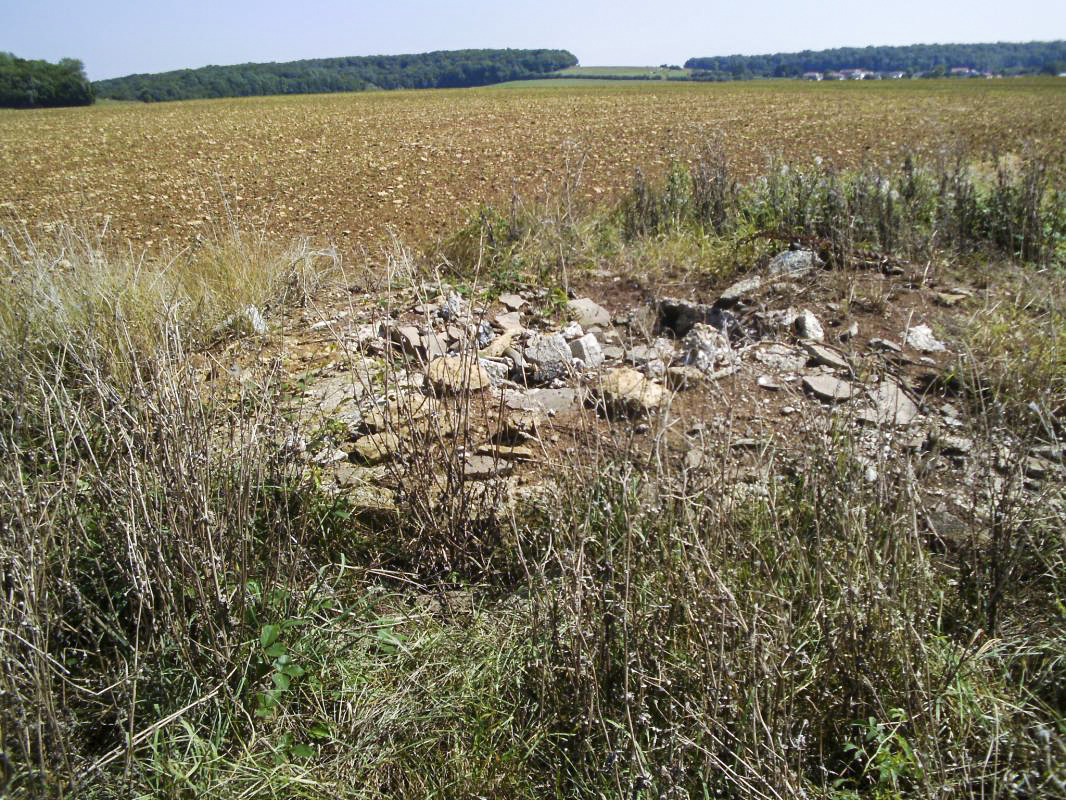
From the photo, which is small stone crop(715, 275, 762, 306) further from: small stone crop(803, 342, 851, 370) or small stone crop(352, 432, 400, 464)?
small stone crop(352, 432, 400, 464)

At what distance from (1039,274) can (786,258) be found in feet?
5.34

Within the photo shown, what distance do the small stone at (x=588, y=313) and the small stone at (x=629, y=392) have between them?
108 cm

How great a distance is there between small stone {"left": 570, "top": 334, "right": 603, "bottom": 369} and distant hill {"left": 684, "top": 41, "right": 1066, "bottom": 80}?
7020 cm

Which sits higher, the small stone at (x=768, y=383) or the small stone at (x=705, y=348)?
the small stone at (x=705, y=348)

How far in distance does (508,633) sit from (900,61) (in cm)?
9640

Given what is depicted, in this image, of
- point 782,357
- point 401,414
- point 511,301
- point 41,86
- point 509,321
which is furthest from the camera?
point 41,86

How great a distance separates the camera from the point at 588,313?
200 inches

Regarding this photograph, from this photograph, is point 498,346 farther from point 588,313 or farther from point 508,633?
point 508,633

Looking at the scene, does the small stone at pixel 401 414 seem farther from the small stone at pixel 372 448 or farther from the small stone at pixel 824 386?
the small stone at pixel 824 386

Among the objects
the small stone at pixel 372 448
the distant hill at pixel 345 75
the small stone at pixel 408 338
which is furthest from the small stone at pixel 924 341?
the distant hill at pixel 345 75

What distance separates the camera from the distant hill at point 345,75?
60.7 meters

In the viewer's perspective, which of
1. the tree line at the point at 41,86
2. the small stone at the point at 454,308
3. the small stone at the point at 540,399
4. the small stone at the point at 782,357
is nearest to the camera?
the small stone at the point at 540,399

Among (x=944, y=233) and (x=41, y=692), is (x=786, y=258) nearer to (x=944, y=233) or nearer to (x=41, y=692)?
(x=944, y=233)

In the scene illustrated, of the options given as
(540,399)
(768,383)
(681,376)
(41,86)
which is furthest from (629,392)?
(41,86)
